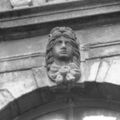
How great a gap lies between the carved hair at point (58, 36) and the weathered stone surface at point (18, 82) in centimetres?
29

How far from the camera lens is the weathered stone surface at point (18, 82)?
7.86 metres

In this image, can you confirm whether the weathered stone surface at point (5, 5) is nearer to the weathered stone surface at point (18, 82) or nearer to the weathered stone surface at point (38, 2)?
the weathered stone surface at point (38, 2)

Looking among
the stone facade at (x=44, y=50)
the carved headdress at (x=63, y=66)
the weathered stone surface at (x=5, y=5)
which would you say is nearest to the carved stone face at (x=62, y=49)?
the carved headdress at (x=63, y=66)

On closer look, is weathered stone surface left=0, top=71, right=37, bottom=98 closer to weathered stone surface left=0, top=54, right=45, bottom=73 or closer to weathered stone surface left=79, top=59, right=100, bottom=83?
weathered stone surface left=0, top=54, right=45, bottom=73

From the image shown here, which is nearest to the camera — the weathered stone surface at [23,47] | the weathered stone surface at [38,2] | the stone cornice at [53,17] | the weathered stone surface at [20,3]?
the weathered stone surface at [23,47]

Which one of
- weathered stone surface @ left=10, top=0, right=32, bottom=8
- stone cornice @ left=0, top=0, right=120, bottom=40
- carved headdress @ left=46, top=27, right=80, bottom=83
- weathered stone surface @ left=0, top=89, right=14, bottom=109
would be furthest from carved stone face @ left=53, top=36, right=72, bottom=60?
Answer: weathered stone surface @ left=10, top=0, right=32, bottom=8

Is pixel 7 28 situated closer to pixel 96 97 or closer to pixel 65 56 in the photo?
pixel 65 56

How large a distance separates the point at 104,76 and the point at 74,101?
545 mm

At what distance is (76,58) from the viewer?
8055 mm

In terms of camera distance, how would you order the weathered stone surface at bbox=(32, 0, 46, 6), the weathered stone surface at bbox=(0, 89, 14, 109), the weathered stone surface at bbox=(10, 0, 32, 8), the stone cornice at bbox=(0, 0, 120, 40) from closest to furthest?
the weathered stone surface at bbox=(0, 89, 14, 109), the stone cornice at bbox=(0, 0, 120, 40), the weathered stone surface at bbox=(10, 0, 32, 8), the weathered stone surface at bbox=(32, 0, 46, 6)

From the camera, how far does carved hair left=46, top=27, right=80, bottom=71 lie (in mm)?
8055

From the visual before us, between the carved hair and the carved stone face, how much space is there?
4cm

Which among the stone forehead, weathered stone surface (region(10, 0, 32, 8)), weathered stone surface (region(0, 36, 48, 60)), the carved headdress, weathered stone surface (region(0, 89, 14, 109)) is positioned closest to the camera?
weathered stone surface (region(0, 89, 14, 109))

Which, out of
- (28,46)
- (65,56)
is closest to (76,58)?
(65,56)
